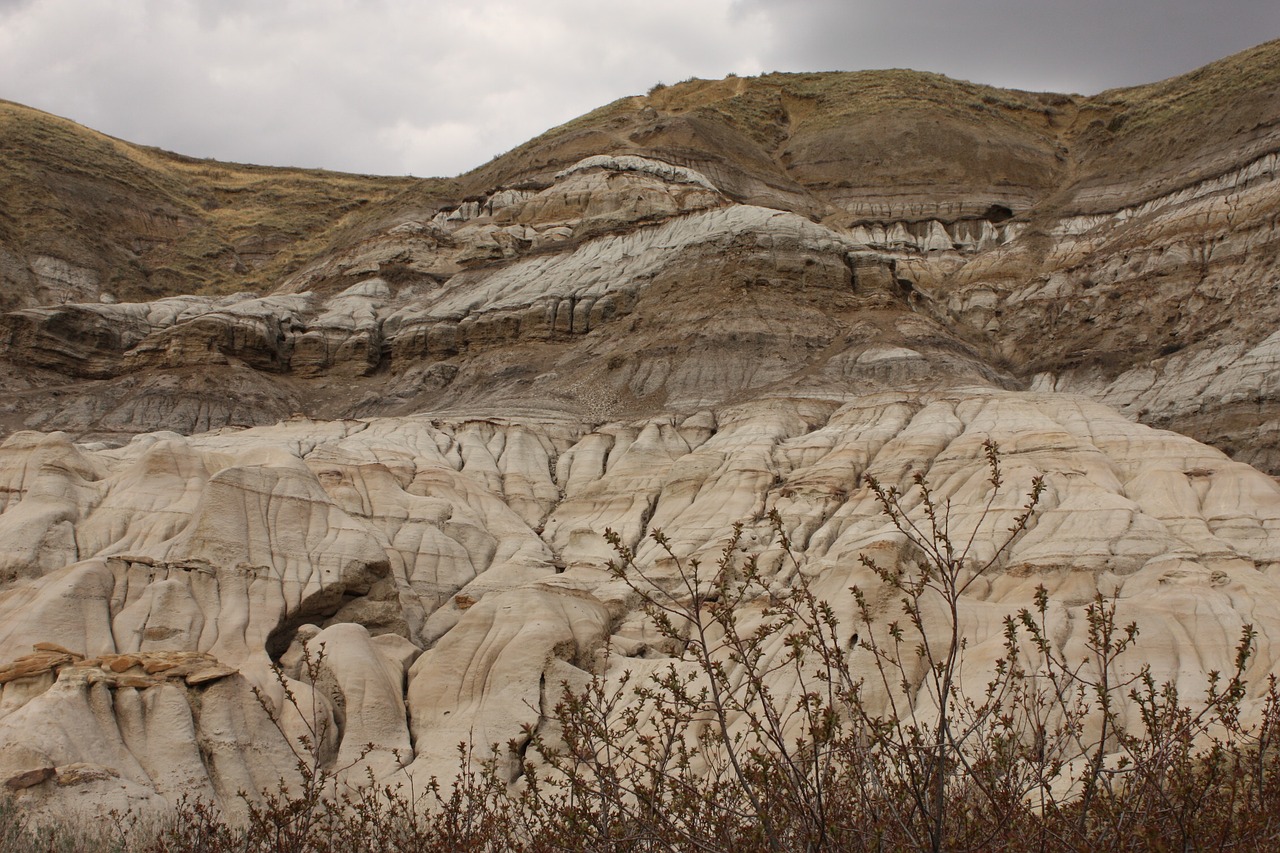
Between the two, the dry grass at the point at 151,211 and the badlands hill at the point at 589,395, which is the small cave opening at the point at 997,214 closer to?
the badlands hill at the point at 589,395

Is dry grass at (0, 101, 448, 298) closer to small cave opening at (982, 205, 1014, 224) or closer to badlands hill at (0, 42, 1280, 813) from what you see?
badlands hill at (0, 42, 1280, 813)

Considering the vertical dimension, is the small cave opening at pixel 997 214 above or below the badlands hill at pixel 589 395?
above

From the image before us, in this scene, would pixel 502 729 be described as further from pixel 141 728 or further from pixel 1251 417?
pixel 1251 417

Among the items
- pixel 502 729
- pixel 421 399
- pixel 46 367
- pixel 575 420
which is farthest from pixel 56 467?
pixel 46 367

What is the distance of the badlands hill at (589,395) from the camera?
20719mm

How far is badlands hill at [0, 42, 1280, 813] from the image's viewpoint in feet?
68.0

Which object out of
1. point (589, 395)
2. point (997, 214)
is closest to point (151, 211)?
point (589, 395)

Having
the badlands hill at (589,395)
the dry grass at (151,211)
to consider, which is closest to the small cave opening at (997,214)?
the badlands hill at (589,395)

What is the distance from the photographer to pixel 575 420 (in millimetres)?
43562

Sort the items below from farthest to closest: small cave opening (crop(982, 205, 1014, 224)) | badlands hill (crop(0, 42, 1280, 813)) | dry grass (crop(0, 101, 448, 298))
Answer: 1. dry grass (crop(0, 101, 448, 298))
2. small cave opening (crop(982, 205, 1014, 224))
3. badlands hill (crop(0, 42, 1280, 813))

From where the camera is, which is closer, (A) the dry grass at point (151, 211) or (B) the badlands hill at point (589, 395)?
(B) the badlands hill at point (589, 395)

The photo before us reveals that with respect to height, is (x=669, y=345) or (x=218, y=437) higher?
(x=669, y=345)

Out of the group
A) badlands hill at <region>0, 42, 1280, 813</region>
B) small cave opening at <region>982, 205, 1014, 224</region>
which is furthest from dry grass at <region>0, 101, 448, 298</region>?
small cave opening at <region>982, 205, 1014, 224</region>

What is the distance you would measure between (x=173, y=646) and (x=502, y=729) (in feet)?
23.2
